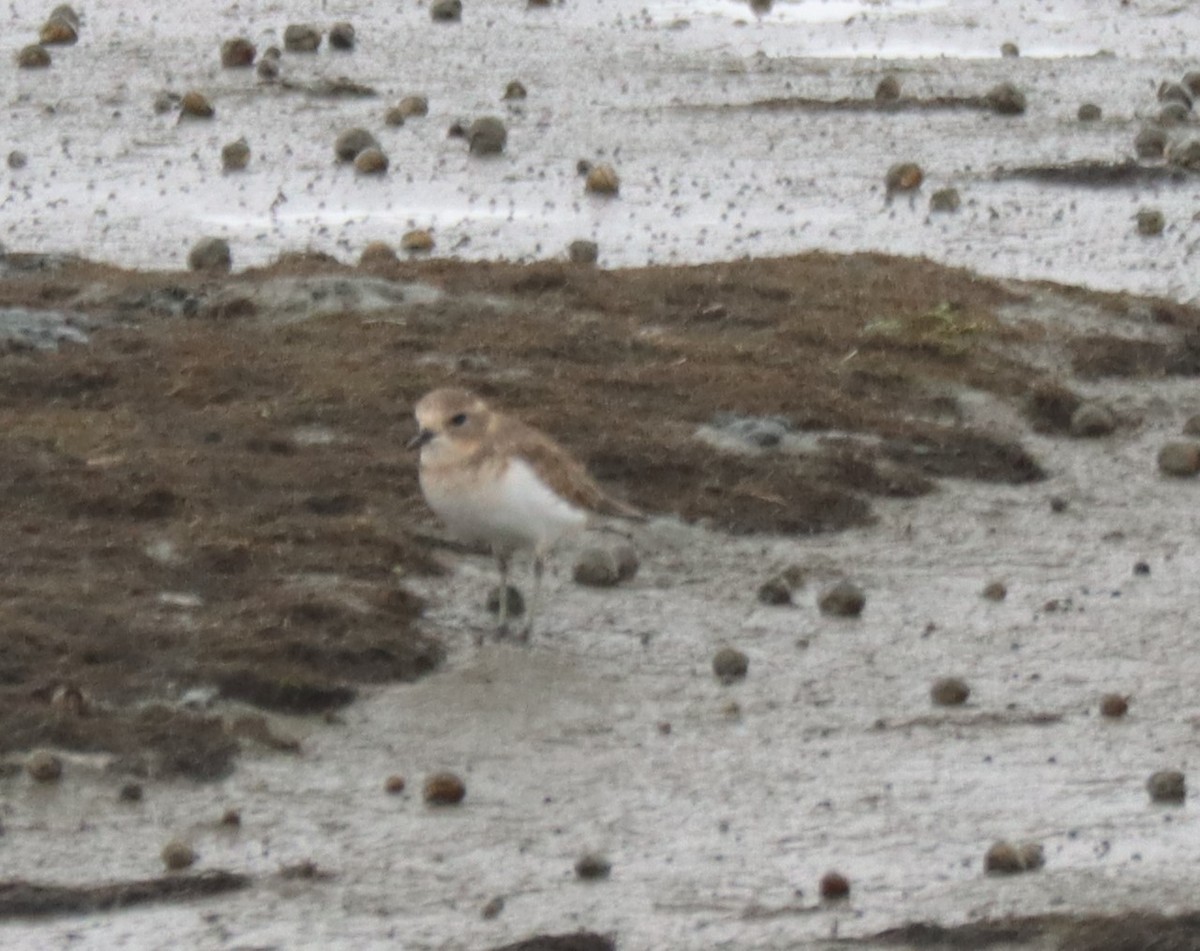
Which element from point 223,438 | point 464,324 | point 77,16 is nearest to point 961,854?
point 223,438

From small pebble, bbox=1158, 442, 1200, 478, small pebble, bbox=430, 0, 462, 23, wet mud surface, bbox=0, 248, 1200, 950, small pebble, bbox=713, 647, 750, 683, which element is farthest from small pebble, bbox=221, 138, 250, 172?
small pebble, bbox=713, 647, 750, 683

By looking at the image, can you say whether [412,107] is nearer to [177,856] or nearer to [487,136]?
[487,136]

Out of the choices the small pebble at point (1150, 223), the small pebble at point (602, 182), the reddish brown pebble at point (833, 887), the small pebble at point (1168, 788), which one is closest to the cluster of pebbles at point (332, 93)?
the small pebble at point (602, 182)

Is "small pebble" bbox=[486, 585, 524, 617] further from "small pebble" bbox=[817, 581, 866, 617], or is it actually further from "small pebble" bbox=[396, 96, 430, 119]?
"small pebble" bbox=[396, 96, 430, 119]

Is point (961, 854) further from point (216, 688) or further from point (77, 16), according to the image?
point (77, 16)

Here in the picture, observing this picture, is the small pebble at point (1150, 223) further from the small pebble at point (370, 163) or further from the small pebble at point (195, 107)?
the small pebble at point (195, 107)
